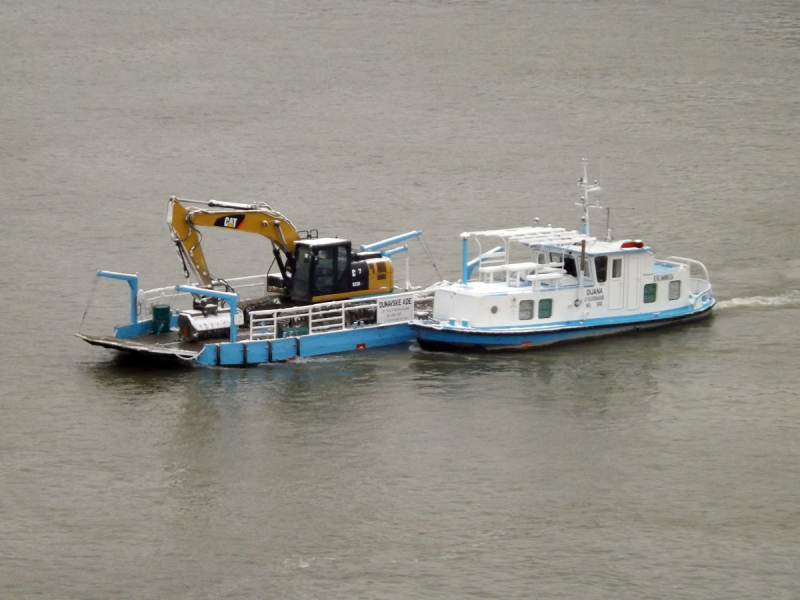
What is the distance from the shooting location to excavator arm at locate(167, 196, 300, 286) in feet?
112

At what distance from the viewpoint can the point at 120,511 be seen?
2578 centimetres

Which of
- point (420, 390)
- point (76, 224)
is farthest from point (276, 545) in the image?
point (76, 224)

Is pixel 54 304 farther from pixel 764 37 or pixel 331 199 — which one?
pixel 764 37

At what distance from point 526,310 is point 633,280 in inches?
126

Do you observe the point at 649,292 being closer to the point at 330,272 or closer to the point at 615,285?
the point at 615,285

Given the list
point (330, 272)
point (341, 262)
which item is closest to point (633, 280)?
point (341, 262)

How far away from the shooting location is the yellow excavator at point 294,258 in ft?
113

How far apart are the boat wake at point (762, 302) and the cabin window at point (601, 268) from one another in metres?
4.57

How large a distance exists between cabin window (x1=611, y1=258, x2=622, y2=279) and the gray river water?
1.62 m

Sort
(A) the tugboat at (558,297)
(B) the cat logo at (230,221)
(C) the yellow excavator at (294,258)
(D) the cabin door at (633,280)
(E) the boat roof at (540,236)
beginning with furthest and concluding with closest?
(D) the cabin door at (633,280) → (E) the boat roof at (540,236) → (A) the tugboat at (558,297) → (B) the cat logo at (230,221) → (C) the yellow excavator at (294,258)

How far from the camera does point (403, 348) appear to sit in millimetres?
35156

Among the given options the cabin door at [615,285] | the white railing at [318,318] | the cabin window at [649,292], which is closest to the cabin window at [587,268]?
the cabin door at [615,285]

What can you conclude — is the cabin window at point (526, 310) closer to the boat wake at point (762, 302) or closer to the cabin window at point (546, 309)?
the cabin window at point (546, 309)

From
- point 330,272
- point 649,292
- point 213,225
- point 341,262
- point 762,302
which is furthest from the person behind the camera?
point 762,302
